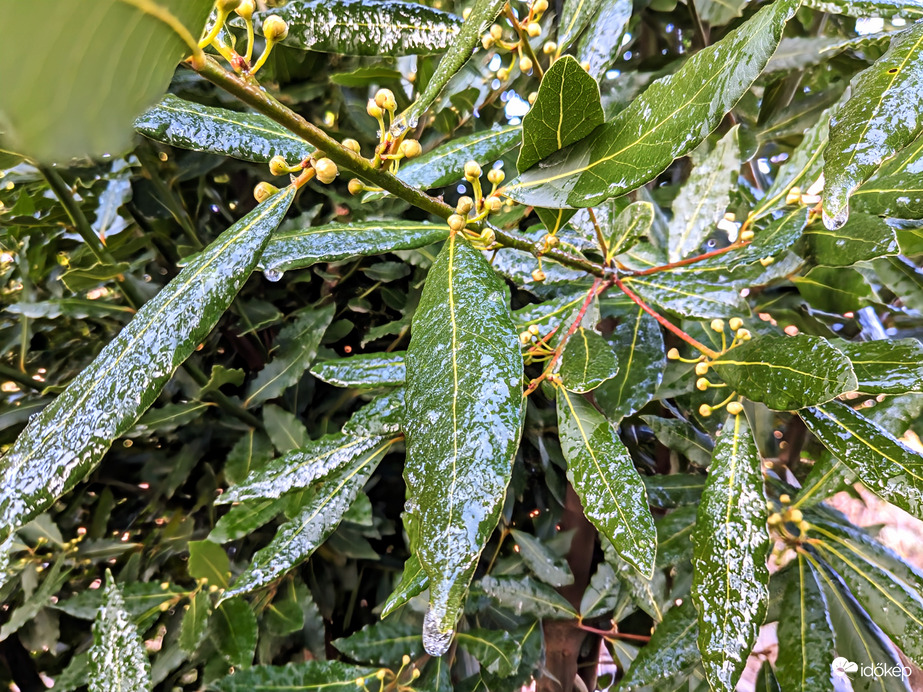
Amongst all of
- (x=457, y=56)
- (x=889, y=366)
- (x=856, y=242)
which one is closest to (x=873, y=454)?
(x=889, y=366)

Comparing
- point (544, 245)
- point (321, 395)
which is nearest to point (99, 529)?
point (321, 395)

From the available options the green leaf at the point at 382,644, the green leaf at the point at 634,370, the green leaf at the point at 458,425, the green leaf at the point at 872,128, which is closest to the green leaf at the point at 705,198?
the green leaf at the point at 634,370

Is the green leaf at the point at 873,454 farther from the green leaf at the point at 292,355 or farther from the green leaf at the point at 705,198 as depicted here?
the green leaf at the point at 292,355

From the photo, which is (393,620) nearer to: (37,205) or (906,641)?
(906,641)

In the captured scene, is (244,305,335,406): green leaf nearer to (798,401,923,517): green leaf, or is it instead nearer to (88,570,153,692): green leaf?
(88,570,153,692): green leaf

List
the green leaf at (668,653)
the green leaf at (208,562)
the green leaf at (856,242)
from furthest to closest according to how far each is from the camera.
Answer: the green leaf at (208,562)
the green leaf at (668,653)
the green leaf at (856,242)

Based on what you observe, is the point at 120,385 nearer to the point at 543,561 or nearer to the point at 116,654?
the point at 116,654

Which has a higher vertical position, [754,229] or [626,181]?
[626,181]

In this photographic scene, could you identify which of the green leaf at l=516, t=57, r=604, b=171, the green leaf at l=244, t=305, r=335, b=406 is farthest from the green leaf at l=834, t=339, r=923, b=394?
the green leaf at l=244, t=305, r=335, b=406
